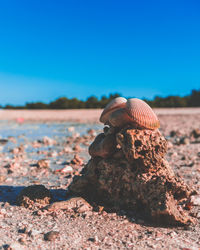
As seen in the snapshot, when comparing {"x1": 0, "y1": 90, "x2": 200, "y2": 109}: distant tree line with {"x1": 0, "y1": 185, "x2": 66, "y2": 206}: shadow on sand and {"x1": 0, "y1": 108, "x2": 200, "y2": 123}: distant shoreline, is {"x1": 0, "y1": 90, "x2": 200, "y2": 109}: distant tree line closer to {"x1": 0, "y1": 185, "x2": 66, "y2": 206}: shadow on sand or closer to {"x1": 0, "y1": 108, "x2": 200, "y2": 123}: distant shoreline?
{"x1": 0, "y1": 108, "x2": 200, "y2": 123}: distant shoreline

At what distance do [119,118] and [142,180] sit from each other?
990 mm

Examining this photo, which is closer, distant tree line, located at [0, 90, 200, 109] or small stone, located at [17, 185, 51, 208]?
small stone, located at [17, 185, 51, 208]

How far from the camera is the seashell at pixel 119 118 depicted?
4076 mm

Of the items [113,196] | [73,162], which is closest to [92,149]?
[113,196]

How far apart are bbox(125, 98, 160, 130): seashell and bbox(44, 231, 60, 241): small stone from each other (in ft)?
6.06

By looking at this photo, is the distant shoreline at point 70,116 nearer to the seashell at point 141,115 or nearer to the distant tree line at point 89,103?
the distant tree line at point 89,103

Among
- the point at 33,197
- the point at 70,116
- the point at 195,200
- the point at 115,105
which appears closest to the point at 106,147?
the point at 115,105

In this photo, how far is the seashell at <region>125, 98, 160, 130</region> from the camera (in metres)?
3.85

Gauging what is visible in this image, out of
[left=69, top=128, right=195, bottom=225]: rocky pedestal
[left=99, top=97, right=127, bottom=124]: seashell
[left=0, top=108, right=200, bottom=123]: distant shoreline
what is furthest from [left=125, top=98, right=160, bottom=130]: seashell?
[left=0, top=108, right=200, bottom=123]: distant shoreline

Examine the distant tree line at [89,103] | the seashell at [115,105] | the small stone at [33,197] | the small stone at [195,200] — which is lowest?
the small stone at [33,197]

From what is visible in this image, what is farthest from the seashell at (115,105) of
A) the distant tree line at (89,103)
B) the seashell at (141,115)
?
the distant tree line at (89,103)

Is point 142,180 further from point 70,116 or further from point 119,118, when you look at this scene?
point 70,116

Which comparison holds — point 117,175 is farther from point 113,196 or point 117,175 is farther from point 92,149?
point 92,149

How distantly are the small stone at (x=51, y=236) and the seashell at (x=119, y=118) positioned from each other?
1.79 meters
